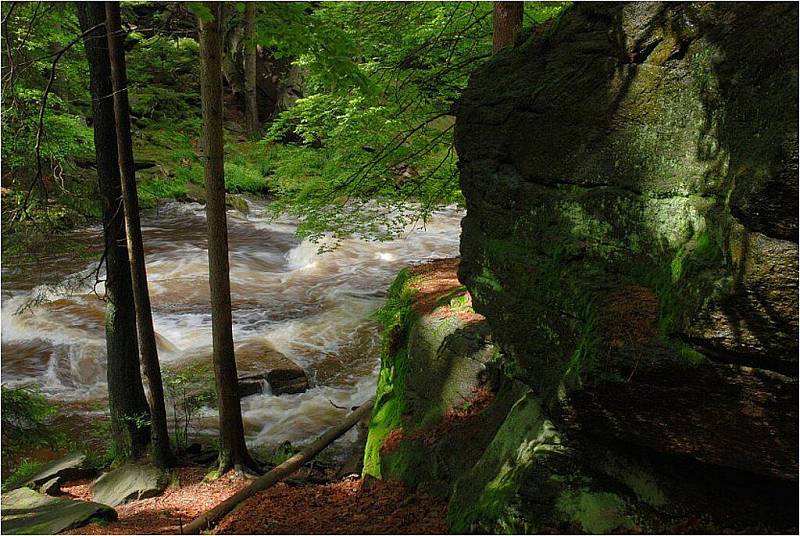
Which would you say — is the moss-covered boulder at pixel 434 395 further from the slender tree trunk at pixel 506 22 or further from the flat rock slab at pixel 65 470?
the flat rock slab at pixel 65 470

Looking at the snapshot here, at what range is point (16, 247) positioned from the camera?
7.02 m

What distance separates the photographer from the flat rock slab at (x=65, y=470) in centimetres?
759

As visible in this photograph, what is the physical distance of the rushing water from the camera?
1003cm

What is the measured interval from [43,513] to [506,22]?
7395 millimetres

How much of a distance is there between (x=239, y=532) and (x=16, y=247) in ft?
14.4

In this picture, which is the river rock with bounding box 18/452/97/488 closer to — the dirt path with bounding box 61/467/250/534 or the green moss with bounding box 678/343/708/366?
the dirt path with bounding box 61/467/250/534

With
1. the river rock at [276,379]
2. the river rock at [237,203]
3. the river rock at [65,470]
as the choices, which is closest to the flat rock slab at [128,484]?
the river rock at [65,470]

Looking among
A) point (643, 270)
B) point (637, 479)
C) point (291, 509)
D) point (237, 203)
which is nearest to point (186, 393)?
point (291, 509)

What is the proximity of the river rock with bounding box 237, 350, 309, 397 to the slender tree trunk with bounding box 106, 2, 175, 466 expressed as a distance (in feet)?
7.37

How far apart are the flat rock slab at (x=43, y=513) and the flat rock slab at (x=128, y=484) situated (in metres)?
0.85

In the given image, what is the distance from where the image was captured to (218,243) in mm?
6719

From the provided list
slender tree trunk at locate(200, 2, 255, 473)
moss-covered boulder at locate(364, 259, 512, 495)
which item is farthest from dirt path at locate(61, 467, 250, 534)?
moss-covered boulder at locate(364, 259, 512, 495)

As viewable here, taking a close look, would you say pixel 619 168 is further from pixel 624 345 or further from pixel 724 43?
pixel 624 345

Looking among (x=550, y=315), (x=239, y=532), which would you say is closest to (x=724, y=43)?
(x=550, y=315)
